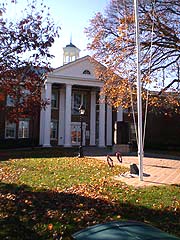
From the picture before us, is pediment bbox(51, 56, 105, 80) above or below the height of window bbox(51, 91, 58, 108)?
above

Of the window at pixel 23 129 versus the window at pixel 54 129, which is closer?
the window at pixel 23 129

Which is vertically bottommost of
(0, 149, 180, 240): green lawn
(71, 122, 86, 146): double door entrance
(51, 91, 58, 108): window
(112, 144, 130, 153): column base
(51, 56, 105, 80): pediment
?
(0, 149, 180, 240): green lawn

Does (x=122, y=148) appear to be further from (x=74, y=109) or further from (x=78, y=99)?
(x=78, y=99)

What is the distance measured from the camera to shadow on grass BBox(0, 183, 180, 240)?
5238mm

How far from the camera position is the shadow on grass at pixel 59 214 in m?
5.24

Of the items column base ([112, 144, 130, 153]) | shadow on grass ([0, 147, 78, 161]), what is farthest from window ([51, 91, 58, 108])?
column base ([112, 144, 130, 153])

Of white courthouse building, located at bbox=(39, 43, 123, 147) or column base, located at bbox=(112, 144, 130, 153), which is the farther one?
white courthouse building, located at bbox=(39, 43, 123, 147)

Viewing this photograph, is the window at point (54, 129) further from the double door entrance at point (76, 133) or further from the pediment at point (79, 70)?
the pediment at point (79, 70)

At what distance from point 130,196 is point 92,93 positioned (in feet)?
109

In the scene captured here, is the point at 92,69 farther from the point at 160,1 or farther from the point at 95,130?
the point at 160,1

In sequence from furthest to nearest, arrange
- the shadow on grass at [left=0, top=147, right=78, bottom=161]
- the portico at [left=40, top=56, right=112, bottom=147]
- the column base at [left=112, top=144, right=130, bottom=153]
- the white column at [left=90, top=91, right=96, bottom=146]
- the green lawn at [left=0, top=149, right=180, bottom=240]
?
the white column at [left=90, top=91, right=96, bottom=146] → the portico at [left=40, top=56, right=112, bottom=147] → the column base at [left=112, top=144, right=130, bottom=153] → the shadow on grass at [left=0, top=147, right=78, bottom=161] → the green lawn at [left=0, top=149, right=180, bottom=240]

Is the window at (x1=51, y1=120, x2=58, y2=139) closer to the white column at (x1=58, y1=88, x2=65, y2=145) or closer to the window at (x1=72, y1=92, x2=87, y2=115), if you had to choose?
the white column at (x1=58, y1=88, x2=65, y2=145)

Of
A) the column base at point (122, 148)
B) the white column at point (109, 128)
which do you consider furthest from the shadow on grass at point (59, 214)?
the white column at point (109, 128)

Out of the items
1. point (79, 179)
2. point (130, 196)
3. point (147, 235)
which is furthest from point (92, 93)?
point (147, 235)
